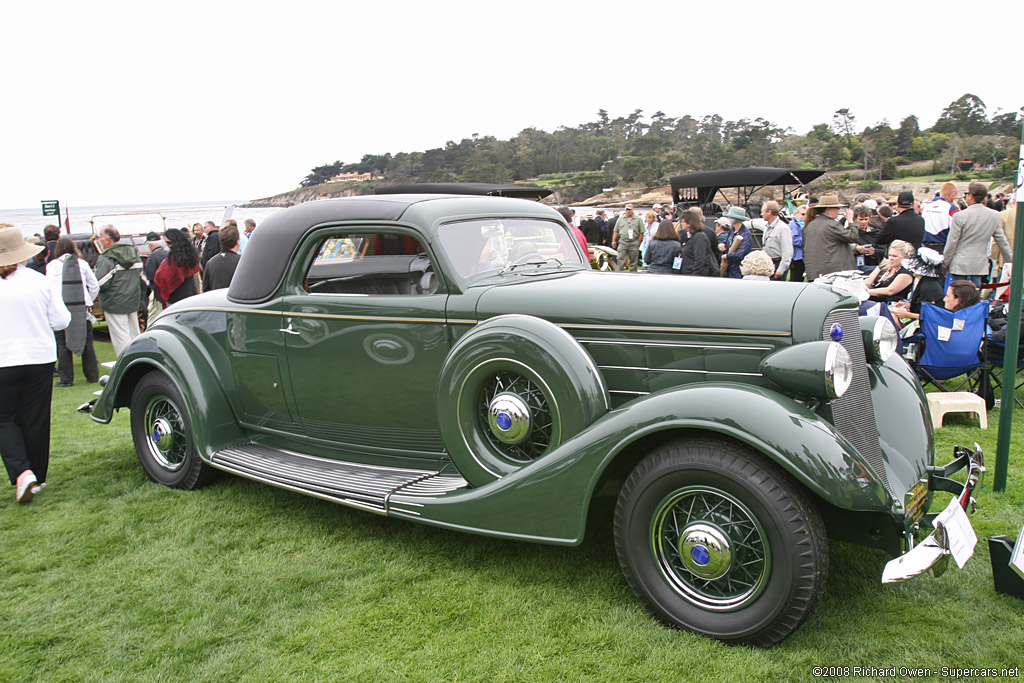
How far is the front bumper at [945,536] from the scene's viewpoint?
2412mm

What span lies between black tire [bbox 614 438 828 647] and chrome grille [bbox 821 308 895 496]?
0.59 metres

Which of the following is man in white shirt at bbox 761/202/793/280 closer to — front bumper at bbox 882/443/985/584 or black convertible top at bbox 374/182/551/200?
front bumper at bbox 882/443/985/584

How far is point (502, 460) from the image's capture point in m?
3.31

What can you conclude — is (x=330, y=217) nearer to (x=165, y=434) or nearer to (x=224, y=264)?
(x=165, y=434)

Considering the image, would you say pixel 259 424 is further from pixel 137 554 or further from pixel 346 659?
pixel 346 659

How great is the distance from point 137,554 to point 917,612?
3.88 m

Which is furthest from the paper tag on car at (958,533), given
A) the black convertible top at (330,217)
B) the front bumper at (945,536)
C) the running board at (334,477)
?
the black convertible top at (330,217)

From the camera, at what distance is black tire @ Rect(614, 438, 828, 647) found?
2.50 meters

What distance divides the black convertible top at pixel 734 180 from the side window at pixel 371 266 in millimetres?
14518

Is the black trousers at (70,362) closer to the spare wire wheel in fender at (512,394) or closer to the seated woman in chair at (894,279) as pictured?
the spare wire wheel in fender at (512,394)

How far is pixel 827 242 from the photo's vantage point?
7.43 meters

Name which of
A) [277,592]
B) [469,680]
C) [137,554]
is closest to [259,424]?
[137,554]

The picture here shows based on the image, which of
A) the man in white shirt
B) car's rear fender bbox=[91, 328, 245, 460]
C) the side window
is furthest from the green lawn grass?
the man in white shirt

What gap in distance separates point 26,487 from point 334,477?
7.76ft
